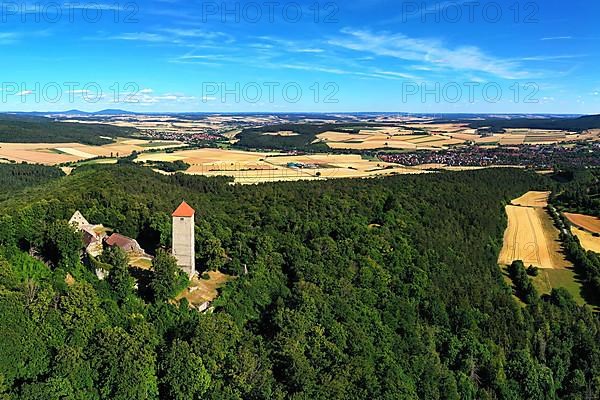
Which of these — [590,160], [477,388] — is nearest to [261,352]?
[477,388]

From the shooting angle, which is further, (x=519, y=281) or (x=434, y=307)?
(x=519, y=281)

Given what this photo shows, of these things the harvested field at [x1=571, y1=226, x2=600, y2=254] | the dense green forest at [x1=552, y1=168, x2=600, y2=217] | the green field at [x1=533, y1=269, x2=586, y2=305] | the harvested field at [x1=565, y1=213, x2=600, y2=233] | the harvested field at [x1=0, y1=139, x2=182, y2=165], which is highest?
the harvested field at [x1=0, y1=139, x2=182, y2=165]

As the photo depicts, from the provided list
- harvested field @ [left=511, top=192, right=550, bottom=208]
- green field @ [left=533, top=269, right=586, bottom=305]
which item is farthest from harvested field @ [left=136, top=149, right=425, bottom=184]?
green field @ [left=533, top=269, right=586, bottom=305]

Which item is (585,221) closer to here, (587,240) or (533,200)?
(587,240)

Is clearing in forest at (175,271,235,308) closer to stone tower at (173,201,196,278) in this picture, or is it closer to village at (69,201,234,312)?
village at (69,201,234,312)

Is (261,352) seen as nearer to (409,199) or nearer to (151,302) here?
(151,302)

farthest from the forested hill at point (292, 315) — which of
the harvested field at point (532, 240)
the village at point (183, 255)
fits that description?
the harvested field at point (532, 240)
